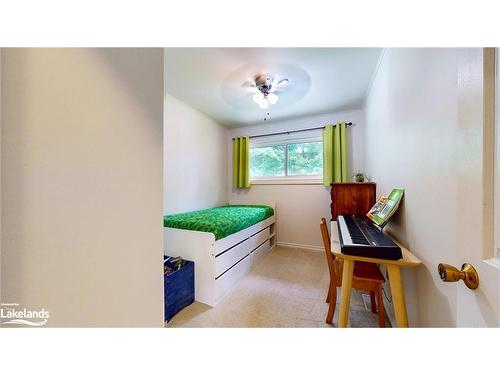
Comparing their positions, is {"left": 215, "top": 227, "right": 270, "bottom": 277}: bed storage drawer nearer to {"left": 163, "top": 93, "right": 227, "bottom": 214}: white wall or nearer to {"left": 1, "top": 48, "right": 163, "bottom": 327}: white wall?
{"left": 1, "top": 48, "right": 163, "bottom": 327}: white wall

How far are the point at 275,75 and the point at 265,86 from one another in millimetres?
162

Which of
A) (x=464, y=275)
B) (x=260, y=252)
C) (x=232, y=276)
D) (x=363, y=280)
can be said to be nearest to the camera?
(x=464, y=275)

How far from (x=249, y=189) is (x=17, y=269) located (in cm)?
319

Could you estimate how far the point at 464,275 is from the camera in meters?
0.45

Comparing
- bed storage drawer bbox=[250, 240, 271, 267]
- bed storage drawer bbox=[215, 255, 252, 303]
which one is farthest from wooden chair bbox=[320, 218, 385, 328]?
bed storage drawer bbox=[250, 240, 271, 267]

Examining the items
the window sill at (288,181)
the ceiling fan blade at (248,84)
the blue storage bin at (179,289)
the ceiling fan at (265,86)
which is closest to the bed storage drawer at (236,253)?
the blue storage bin at (179,289)

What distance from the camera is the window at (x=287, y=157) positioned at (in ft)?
10.2

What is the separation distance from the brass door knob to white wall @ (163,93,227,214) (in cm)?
259
